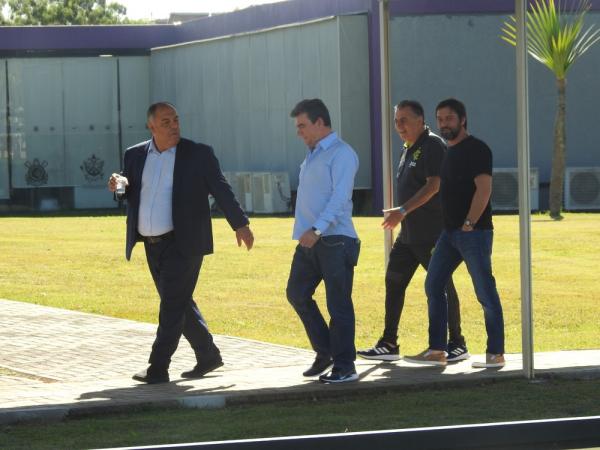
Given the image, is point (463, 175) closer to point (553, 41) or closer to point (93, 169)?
point (553, 41)

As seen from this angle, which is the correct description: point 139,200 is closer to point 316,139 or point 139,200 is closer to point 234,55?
point 316,139

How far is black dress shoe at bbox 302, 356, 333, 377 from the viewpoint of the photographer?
9.39 metres

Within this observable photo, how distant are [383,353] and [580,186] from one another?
26.2 m

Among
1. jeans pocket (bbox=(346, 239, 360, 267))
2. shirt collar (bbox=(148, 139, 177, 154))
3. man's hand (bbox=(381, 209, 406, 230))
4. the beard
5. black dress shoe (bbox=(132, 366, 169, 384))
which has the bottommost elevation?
black dress shoe (bbox=(132, 366, 169, 384))

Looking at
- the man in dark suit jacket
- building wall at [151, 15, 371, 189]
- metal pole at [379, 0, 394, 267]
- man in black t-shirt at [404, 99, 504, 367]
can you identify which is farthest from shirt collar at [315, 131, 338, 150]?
building wall at [151, 15, 371, 189]

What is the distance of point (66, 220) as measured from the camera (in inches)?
1430

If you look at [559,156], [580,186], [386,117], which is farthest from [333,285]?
[580,186]

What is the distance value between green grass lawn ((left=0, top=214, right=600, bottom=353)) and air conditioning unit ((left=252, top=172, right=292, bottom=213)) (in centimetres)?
864

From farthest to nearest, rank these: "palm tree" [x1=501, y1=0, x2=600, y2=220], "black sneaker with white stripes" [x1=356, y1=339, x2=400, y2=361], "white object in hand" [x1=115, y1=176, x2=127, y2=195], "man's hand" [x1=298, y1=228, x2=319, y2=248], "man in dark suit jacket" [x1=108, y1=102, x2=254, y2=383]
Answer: "palm tree" [x1=501, y1=0, x2=600, y2=220], "black sneaker with white stripes" [x1=356, y1=339, x2=400, y2=361], "man in dark suit jacket" [x1=108, y1=102, x2=254, y2=383], "white object in hand" [x1=115, y1=176, x2=127, y2=195], "man's hand" [x1=298, y1=228, x2=319, y2=248]

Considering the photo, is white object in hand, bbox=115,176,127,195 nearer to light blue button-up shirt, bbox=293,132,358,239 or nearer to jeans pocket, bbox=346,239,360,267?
light blue button-up shirt, bbox=293,132,358,239

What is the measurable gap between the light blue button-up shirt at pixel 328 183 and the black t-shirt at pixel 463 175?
0.76 meters

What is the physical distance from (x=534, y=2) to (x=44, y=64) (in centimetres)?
1651

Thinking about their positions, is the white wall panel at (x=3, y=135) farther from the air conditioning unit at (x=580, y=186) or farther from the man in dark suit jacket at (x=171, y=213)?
the man in dark suit jacket at (x=171, y=213)

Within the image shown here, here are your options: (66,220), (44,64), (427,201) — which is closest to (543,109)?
(66,220)
